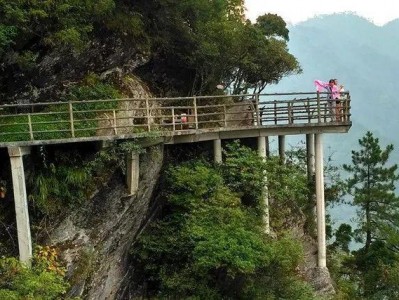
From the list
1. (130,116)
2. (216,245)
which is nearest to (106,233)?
(216,245)

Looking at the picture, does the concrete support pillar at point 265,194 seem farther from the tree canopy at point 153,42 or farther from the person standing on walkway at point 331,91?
the tree canopy at point 153,42

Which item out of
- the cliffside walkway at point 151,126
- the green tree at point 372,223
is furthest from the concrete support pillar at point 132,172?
the green tree at point 372,223

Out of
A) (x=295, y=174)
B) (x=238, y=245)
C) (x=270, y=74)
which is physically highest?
(x=270, y=74)

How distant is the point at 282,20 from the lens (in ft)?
75.7

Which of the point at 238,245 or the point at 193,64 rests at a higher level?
the point at 193,64

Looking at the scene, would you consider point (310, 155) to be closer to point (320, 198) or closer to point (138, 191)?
point (320, 198)

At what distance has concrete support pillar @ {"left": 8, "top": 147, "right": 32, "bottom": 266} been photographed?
36.2ft

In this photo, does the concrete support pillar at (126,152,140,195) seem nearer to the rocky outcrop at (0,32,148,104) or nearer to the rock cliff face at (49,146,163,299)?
the rock cliff face at (49,146,163,299)

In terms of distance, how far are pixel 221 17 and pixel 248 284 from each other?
9938 mm

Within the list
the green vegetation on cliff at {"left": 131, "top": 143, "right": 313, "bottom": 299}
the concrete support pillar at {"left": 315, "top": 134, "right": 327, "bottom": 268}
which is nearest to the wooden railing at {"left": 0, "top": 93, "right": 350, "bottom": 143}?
the concrete support pillar at {"left": 315, "top": 134, "right": 327, "bottom": 268}

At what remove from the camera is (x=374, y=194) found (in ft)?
74.1

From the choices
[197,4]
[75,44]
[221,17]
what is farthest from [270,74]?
[75,44]

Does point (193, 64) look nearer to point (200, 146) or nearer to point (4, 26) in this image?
point (200, 146)

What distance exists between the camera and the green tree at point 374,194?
22.5 meters
